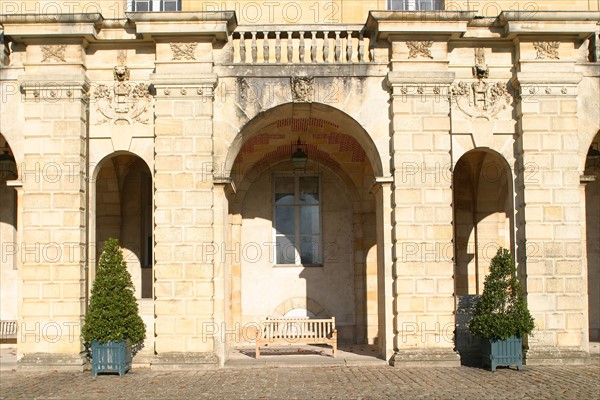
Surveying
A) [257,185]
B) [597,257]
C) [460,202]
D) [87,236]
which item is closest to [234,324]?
[257,185]

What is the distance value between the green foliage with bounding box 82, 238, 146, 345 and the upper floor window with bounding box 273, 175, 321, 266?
501cm

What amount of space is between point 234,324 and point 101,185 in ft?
12.8

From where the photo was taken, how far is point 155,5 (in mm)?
15617

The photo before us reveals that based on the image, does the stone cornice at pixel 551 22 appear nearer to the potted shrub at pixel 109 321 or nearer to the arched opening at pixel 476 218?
the arched opening at pixel 476 218

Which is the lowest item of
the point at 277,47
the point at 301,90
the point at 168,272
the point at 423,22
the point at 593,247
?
the point at 168,272

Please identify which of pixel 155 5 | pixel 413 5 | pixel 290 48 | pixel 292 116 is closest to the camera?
pixel 290 48

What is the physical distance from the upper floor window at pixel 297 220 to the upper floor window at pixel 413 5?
4.16 meters

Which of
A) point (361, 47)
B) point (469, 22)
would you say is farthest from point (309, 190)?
point (469, 22)

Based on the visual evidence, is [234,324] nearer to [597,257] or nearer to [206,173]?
[206,173]

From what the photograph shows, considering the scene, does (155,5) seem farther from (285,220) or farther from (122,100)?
(285,220)

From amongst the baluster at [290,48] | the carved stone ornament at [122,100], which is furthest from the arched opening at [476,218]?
the carved stone ornament at [122,100]

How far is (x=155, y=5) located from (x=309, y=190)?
5.10m

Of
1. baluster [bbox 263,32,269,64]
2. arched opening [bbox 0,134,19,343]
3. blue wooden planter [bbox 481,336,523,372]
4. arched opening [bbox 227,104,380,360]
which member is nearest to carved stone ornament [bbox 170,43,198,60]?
baluster [bbox 263,32,269,64]

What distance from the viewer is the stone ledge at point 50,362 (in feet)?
44.2
